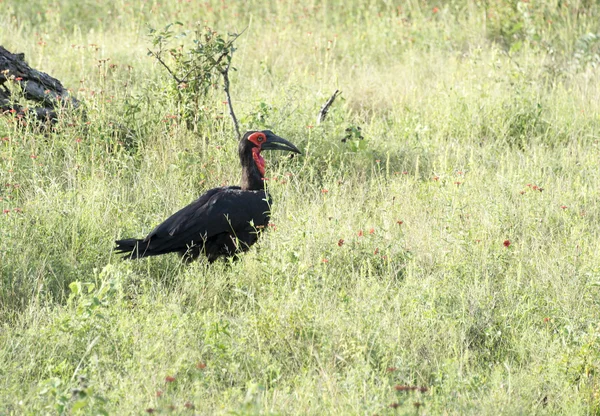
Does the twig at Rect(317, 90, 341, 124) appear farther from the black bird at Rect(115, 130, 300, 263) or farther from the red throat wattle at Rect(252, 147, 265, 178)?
the black bird at Rect(115, 130, 300, 263)

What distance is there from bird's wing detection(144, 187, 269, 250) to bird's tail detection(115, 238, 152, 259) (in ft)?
0.26

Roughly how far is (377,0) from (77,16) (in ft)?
13.4

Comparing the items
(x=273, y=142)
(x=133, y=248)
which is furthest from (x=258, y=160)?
(x=133, y=248)

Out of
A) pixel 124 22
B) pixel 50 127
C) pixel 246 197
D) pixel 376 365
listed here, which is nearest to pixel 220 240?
pixel 246 197

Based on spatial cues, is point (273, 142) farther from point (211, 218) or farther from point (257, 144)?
point (211, 218)

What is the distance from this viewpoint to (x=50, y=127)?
6250mm

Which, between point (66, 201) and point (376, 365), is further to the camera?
point (66, 201)

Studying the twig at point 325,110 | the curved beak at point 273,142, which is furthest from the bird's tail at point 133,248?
the twig at point 325,110

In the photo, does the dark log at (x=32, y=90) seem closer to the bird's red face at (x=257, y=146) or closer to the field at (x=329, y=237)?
the field at (x=329, y=237)

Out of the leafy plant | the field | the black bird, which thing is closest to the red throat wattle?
the black bird

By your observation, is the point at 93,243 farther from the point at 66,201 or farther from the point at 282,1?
the point at 282,1

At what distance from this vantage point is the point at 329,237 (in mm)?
4945

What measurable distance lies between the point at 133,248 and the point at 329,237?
1219 millimetres

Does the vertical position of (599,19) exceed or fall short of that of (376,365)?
it exceeds it
